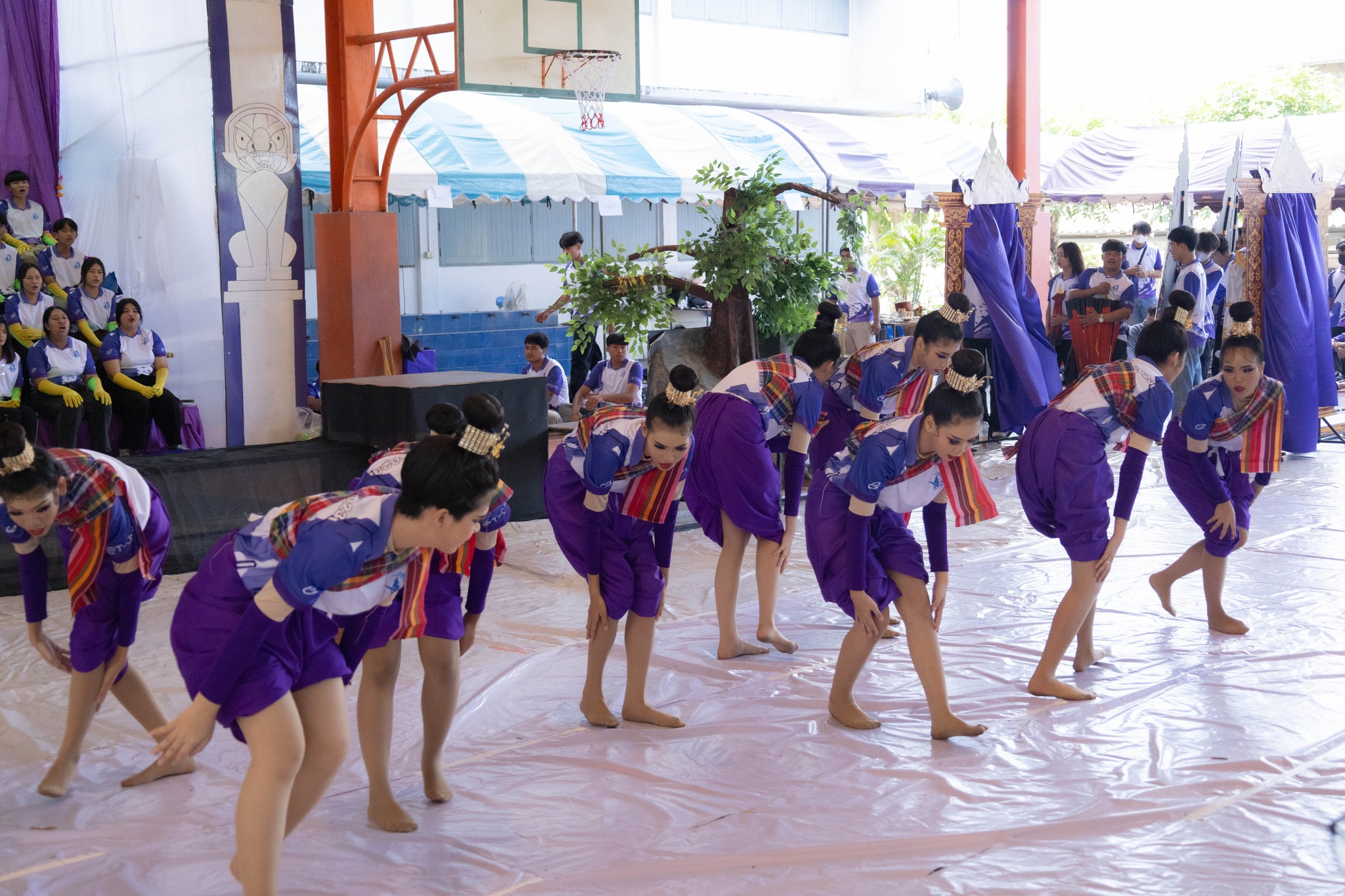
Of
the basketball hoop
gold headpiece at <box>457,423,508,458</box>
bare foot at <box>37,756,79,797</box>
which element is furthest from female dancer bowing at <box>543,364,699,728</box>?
the basketball hoop

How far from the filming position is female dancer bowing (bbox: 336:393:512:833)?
2830 millimetres

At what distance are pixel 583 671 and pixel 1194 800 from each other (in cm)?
192

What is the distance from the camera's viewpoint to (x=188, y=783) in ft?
10.5

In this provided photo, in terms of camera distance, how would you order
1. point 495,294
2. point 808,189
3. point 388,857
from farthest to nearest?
point 495,294, point 808,189, point 388,857

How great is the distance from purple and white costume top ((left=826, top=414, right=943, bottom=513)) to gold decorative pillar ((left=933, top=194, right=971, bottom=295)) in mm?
5114

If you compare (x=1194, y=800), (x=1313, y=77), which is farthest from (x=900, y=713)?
(x=1313, y=77)

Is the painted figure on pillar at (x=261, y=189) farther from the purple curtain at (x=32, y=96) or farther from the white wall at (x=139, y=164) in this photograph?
the purple curtain at (x=32, y=96)

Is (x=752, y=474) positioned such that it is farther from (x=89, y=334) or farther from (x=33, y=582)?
(x=89, y=334)

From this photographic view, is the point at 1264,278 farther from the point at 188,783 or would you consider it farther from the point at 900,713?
the point at 188,783

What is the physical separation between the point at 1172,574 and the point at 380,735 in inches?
120

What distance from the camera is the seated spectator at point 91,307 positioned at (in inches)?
274

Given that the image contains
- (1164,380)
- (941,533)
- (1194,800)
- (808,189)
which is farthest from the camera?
(808,189)

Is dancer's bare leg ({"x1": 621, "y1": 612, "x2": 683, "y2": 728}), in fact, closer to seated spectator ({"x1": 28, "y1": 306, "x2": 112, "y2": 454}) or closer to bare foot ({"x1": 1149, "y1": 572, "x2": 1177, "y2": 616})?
bare foot ({"x1": 1149, "y1": 572, "x2": 1177, "y2": 616})

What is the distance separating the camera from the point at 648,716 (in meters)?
3.61
